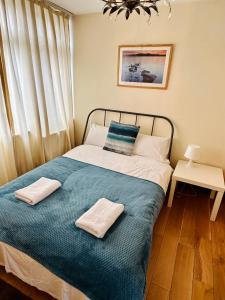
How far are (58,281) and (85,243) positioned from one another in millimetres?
307

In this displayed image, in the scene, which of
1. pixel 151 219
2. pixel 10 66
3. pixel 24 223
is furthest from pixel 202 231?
pixel 10 66

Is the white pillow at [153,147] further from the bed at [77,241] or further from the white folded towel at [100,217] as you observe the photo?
the white folded towel at [100,217]

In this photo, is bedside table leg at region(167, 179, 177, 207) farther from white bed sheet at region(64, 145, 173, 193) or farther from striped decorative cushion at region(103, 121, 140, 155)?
striped decorative cushion at region(103, 121, 140, 155)

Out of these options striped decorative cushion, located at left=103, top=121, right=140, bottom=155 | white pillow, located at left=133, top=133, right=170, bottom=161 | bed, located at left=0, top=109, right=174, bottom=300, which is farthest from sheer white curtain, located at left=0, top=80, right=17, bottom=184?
white pillow, located at left=133, top=133, right=170, bottom=161

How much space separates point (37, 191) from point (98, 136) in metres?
1.45

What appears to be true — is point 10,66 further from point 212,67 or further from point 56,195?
point 212,67

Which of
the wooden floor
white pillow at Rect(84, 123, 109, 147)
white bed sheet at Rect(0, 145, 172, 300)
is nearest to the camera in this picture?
white bed sheet at Rect(0, 145, 172, 300)

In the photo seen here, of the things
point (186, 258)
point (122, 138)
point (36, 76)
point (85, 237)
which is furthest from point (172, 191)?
point (36, 76)

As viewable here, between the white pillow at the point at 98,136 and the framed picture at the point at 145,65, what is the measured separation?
0.75m

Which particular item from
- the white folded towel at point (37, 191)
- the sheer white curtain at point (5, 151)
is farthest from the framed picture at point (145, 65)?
the white folded towel at point (37, 191)

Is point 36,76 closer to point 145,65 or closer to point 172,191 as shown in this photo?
point 145,65

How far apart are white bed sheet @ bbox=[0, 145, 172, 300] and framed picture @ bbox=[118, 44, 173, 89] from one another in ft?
3.49

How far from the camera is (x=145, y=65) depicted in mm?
2475

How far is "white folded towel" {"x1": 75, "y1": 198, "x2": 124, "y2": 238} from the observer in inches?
47.3
